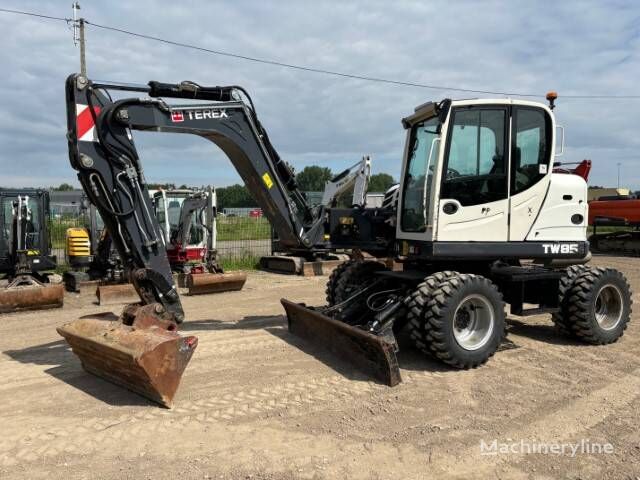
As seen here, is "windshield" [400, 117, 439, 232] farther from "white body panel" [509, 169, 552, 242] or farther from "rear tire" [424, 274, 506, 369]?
"white body panel" [509, 169, 552, 242]

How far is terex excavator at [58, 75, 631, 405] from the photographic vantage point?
203 inches

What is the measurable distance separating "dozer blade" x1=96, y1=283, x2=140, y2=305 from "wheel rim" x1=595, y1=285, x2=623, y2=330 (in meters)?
7.59

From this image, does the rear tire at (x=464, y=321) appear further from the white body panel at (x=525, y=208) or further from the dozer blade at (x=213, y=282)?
the dozer blade at (x=213, y=282)

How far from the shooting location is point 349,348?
5.61m

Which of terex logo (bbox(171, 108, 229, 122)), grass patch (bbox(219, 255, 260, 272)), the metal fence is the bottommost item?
grass patch (bbox(219, 255, 260, 272))

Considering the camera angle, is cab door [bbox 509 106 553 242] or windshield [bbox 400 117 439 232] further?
cab door [bbox 509 106 553 242]

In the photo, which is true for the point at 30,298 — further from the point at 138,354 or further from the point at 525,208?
the point at 525,208

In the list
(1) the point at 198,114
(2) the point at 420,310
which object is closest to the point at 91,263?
(1) the point at 198,114

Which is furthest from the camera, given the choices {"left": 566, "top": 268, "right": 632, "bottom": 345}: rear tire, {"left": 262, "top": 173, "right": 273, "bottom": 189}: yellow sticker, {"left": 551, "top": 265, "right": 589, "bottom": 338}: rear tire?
{"left": 551, "top": 265, "right": 589, "bottom": 338}: rear tire

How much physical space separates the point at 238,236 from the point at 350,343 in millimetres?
11636

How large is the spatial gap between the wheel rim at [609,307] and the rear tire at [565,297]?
0.37m

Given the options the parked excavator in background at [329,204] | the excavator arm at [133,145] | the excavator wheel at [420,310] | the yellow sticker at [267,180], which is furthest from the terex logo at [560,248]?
the parked excavator in background at [329,204]

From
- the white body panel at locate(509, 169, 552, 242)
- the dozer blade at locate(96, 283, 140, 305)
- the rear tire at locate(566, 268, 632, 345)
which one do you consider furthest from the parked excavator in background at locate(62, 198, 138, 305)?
the rear tire at locate(566, 268, 632, 345)

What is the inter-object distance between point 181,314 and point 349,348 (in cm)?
173
